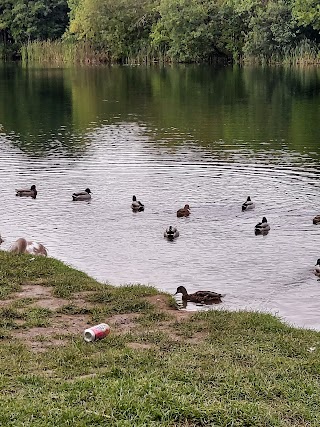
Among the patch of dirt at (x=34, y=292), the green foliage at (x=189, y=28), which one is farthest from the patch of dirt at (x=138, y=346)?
the green foliage at (x=189, y=28)

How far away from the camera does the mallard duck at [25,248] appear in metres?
17.2

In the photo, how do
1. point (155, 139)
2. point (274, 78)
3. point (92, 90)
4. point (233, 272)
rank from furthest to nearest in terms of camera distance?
1. point (274, 78)
2. point (92, 90)
3. point (155, 139)
4. point (233, 272)

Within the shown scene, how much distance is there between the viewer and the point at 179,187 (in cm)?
2730

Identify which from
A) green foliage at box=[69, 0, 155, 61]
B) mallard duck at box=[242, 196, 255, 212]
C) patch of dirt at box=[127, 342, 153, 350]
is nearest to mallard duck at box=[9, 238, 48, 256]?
Result: patch of dirt at box=[127, 342, 153, 350]

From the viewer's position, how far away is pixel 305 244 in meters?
20.4

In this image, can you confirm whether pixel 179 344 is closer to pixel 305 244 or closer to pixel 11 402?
pixel 11 402

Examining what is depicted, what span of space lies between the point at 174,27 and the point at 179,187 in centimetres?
7078

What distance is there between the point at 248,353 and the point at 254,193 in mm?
15911

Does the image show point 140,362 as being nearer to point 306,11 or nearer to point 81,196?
point 81,196

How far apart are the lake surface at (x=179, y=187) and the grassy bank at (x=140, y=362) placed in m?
2.73

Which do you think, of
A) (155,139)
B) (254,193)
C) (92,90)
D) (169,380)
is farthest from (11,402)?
(92,90)

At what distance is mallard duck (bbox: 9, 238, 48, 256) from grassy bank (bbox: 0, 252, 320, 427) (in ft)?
6.14

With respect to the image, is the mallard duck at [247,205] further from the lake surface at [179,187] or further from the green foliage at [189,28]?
the green foliage at [189,28]

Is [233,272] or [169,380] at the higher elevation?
[169,380]
